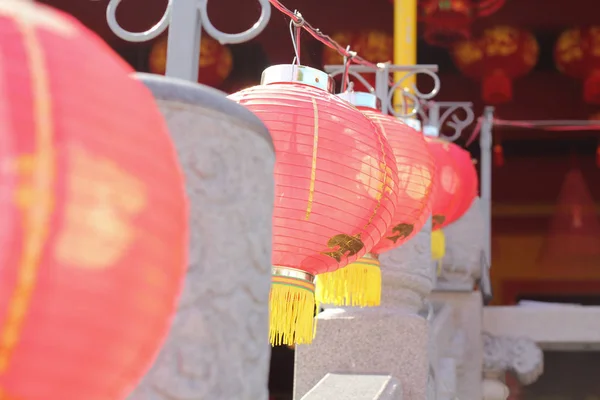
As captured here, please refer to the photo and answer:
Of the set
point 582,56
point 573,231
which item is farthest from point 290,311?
point 573,231

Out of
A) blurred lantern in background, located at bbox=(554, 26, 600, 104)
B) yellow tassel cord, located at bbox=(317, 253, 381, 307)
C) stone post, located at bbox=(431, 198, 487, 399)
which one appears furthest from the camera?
blurred lantern in background, located at bbox=(554, 26, 600, 104)

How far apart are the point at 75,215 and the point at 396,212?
1681mm

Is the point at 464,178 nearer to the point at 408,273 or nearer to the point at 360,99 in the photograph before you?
the point at 408,273

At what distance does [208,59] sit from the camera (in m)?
6.98

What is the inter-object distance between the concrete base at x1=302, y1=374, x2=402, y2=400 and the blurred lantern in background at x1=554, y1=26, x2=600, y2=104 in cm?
471

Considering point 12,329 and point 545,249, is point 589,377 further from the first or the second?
point 12,329

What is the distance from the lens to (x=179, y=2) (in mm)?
1755

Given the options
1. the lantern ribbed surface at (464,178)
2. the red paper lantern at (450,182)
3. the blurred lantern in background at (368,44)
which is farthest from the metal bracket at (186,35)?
the blurred lantern in background at (368,44)

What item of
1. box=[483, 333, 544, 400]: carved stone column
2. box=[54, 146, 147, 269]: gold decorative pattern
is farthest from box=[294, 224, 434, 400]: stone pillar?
box=[483, 333, 544, 400]: carved stone column

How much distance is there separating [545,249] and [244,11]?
3.96 m

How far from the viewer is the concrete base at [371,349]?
280 cm

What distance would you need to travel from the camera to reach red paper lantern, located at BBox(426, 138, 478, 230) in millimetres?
3350

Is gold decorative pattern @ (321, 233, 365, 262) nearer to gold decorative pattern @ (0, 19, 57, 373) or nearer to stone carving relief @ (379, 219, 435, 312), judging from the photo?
gold decorative pattern @ (0, 19, 57, 373)

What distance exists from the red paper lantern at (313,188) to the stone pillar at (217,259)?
1.15 ft
